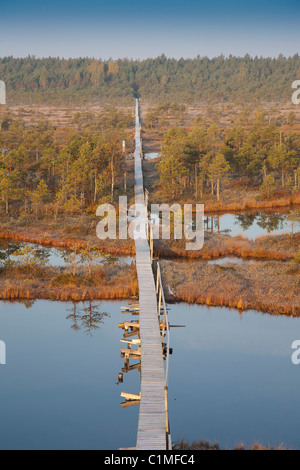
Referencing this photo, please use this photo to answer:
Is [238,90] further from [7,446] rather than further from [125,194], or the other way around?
[7,446]

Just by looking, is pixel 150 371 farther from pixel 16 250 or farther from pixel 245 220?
pixel 245 220

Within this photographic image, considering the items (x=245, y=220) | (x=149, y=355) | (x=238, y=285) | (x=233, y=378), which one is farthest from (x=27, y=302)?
(x=245, y=220)

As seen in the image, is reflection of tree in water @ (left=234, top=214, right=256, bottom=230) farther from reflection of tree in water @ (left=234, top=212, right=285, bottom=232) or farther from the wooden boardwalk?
the wooden boardwalk

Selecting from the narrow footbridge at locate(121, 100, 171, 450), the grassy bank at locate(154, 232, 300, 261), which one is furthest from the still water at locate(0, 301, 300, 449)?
the grassy bank at locate(154, 232, 300, 261)

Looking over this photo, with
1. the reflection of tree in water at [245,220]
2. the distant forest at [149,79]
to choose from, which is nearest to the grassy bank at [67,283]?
the reflection of tree in water at [245,220]

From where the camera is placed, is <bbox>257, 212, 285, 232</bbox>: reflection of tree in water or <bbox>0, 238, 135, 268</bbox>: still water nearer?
<bbox>0, 238, 135, 268</bbox>: still water

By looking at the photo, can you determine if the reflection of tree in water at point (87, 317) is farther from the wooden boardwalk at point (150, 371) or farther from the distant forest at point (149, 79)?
the distant forest at point (149, 79)

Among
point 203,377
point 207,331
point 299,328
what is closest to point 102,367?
point 203,377
